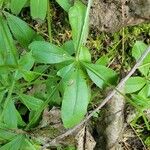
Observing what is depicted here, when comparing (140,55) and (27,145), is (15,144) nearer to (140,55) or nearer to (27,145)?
(27,145)

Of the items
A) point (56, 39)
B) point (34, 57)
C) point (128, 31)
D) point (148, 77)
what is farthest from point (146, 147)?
point (34, 57)

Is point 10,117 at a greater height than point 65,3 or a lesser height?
lesser

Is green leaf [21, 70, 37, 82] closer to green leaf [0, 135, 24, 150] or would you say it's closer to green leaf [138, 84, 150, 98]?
green leaf [0, 135, 24, 150]

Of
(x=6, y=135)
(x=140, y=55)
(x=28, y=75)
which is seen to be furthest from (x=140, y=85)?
(x=6, y=135)

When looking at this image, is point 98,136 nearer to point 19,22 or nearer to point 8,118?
point 8,118

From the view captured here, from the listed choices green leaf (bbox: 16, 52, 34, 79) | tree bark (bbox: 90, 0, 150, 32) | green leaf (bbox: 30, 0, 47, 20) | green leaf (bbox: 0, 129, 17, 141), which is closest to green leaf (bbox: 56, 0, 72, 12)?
green leaf (bbox: 30, 0, 47, 20)
